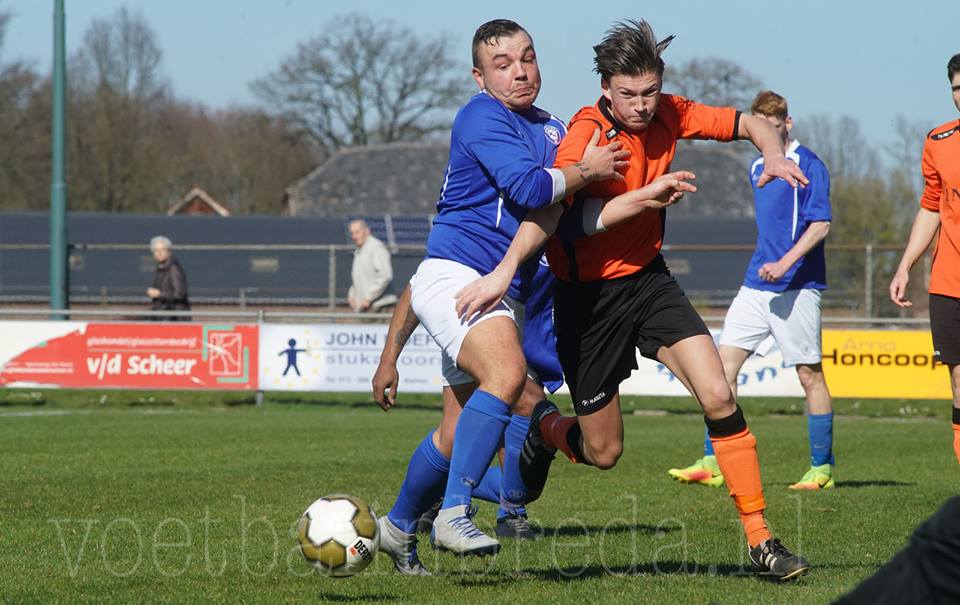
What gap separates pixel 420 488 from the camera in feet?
18.6

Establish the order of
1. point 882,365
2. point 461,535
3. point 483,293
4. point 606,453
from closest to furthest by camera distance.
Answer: point 461,535 < point 483,293 < point 606,453 < point 882,365

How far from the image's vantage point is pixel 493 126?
5438mm

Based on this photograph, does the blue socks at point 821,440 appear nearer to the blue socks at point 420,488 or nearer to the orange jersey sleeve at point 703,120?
the orange jersey sleeve at point 703,120

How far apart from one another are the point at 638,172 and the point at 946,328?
232 centimetres

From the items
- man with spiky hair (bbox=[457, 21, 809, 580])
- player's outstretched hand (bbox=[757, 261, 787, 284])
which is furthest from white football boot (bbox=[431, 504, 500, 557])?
player's outstretched hand (bbox=[757, 261, 787, 284])

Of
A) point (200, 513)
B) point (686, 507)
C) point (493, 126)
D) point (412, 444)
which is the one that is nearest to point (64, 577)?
point (200, 513)

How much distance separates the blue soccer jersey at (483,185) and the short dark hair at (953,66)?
2.36 metres

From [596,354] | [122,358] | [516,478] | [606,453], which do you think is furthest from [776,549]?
[122,358]

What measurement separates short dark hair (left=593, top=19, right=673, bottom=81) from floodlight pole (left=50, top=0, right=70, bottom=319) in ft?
51.6

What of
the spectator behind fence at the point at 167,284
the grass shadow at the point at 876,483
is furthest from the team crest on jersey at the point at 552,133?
the spectator behind fence at the point at 167,284

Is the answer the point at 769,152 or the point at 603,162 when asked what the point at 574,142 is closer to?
the point at 603,162

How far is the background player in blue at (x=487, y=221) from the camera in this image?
17.2ft

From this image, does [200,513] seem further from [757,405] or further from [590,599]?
[757,405]

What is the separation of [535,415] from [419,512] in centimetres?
124
